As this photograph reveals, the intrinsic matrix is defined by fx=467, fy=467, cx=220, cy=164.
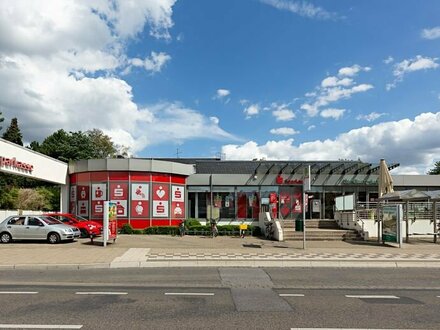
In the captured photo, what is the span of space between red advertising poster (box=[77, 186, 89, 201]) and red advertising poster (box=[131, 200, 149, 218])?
3251 millimetres

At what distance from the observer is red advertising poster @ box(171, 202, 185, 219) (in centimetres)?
3073

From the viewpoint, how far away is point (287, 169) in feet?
114

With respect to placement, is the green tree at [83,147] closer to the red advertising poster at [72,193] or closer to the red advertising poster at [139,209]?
the red advertising poster at [72,193]

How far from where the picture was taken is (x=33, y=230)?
2300cm

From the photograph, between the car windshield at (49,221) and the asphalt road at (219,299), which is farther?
the car windshield at (49,221)

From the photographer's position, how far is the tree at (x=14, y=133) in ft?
281

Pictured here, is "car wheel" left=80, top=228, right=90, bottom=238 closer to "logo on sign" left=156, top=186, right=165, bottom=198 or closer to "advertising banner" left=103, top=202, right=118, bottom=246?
"advertising banner" left=103, top=202, right=118, bottom=246

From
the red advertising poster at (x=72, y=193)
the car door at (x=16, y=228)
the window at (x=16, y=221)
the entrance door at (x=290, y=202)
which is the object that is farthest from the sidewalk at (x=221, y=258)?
the entrance door at (x=290, y=202)

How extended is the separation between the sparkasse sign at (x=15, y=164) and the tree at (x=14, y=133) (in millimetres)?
63337

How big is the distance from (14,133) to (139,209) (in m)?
67.0

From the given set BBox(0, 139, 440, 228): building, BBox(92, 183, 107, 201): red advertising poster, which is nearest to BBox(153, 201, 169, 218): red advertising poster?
BBox(0, 139, 440, 228): building

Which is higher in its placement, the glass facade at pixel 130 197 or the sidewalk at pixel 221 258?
the glass facade at pixel 130 197

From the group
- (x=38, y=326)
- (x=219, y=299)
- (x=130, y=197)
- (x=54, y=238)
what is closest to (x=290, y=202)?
(x=130, y=197)

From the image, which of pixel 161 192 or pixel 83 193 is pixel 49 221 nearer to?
pixel 83 193
